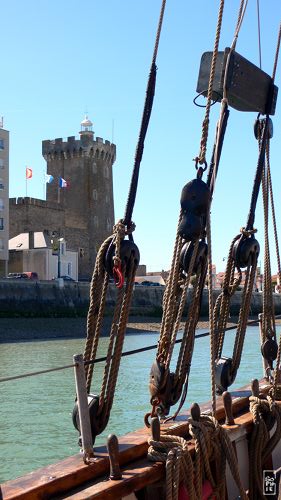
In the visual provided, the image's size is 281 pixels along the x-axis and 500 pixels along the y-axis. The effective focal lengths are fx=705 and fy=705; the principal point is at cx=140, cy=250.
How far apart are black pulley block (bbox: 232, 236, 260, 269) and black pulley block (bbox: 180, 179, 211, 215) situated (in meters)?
1.01

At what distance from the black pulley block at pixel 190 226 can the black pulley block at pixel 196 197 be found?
1.2 inches

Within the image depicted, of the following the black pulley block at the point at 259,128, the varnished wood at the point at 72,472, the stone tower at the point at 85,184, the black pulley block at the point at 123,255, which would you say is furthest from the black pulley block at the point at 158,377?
the stone tower at the point at 85,184

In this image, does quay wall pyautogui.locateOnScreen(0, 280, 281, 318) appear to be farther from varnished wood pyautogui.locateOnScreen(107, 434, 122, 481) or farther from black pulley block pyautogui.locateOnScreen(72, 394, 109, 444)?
varnished wood pyautogui.locateOnScreen(107, 434, 122, 481)

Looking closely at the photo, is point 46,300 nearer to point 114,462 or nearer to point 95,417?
point 95,417

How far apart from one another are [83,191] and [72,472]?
68898mm

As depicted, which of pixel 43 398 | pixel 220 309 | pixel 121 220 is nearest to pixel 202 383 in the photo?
pixel 43 398

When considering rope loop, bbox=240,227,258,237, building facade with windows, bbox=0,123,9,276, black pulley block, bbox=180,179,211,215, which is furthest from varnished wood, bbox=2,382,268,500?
building facade with windows, bbox=0,123,9,276

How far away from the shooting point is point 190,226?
12.1 feet

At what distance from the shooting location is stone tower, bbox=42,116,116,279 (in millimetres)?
70625

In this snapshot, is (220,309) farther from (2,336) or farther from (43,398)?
(2,336)

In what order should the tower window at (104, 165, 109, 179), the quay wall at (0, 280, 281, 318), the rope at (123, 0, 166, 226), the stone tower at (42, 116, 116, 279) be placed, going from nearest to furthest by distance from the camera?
the rope at (123, 0, 166, 226)
the quay wall at (0, 280, 281, 318)
the stone tower at (42, 116, 116, 279)
the tower window at (104, 165, 109, 179)

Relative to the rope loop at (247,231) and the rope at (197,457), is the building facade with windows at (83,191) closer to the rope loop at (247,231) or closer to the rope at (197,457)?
the rope loop at (247,231)

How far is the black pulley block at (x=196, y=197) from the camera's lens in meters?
3.66

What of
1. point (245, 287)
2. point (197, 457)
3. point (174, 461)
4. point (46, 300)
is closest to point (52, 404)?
point (245, 287)
